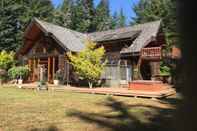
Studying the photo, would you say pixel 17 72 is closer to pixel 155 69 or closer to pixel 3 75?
pixel 3 75

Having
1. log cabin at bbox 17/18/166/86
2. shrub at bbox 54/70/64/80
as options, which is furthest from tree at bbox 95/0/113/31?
shrub at bbox 54/70/64/80

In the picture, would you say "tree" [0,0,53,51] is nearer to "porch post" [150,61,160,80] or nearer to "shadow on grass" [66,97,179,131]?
"porch post" [150,61,160,80]

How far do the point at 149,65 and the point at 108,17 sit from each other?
34.7 metres

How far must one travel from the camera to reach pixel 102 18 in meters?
54.9

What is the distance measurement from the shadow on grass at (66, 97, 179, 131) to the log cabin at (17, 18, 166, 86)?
464 inches

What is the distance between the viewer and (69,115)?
30.0 feet

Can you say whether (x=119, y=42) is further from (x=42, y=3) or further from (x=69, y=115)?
(x=42, y=3)

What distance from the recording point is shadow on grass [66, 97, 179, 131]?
25.7ft

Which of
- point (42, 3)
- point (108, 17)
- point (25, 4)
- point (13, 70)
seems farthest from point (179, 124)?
point (108, 17)

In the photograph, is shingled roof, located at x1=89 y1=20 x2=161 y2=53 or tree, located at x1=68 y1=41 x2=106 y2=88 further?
shingled roof, located at x1=89 y1=20 x2=161 y2=53

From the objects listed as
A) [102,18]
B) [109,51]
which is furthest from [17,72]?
[102,18]

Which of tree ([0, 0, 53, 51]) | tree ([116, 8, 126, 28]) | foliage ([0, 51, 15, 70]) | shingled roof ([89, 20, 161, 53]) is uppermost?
tree ([116, 8, 126, 28])

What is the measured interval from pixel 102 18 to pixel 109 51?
30.5 metres

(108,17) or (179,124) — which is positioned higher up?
(108,17)
